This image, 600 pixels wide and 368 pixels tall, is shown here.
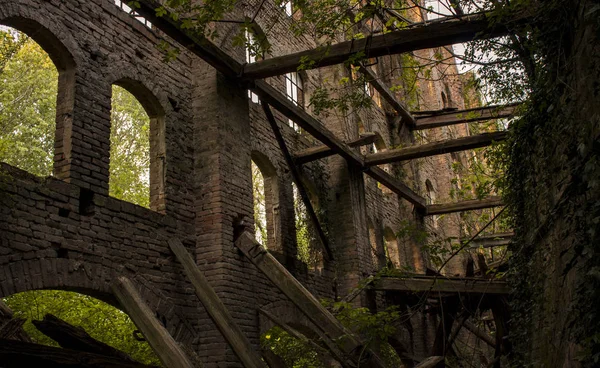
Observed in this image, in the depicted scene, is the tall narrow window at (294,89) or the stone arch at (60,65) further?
the tall narrow window at (294,89)

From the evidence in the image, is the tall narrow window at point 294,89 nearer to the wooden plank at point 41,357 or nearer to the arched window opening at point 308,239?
the arched window opening at point 308,239

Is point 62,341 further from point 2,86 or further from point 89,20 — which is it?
point 2,86

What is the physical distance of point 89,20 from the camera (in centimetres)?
716

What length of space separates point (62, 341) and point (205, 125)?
3892 millimetres

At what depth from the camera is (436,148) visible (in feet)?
38.6

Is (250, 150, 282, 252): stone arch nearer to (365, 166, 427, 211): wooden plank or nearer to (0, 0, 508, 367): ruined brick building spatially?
(0, 0, 508, 367): ruined brick building

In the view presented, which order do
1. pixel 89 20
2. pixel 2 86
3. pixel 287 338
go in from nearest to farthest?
pixel 89 20
pixel 287 338
pixel 2 86

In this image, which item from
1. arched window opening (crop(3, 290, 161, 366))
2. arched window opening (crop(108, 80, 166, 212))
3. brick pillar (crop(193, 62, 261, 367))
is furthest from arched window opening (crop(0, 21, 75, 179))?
brick pillar (crop(193, 62, 261, 367))

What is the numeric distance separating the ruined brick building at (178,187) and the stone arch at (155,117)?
2 centimetres

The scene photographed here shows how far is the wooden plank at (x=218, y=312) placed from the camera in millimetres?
6789

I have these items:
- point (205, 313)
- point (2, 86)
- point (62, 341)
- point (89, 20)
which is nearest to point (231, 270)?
point (205, 313)

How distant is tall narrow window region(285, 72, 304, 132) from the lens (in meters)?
11.6


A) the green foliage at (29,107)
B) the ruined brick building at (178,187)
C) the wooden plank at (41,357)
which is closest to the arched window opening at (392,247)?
the ruined brick building at (178,187)

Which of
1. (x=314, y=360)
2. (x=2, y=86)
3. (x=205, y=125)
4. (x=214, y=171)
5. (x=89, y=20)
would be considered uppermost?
(x=2, y=86)
